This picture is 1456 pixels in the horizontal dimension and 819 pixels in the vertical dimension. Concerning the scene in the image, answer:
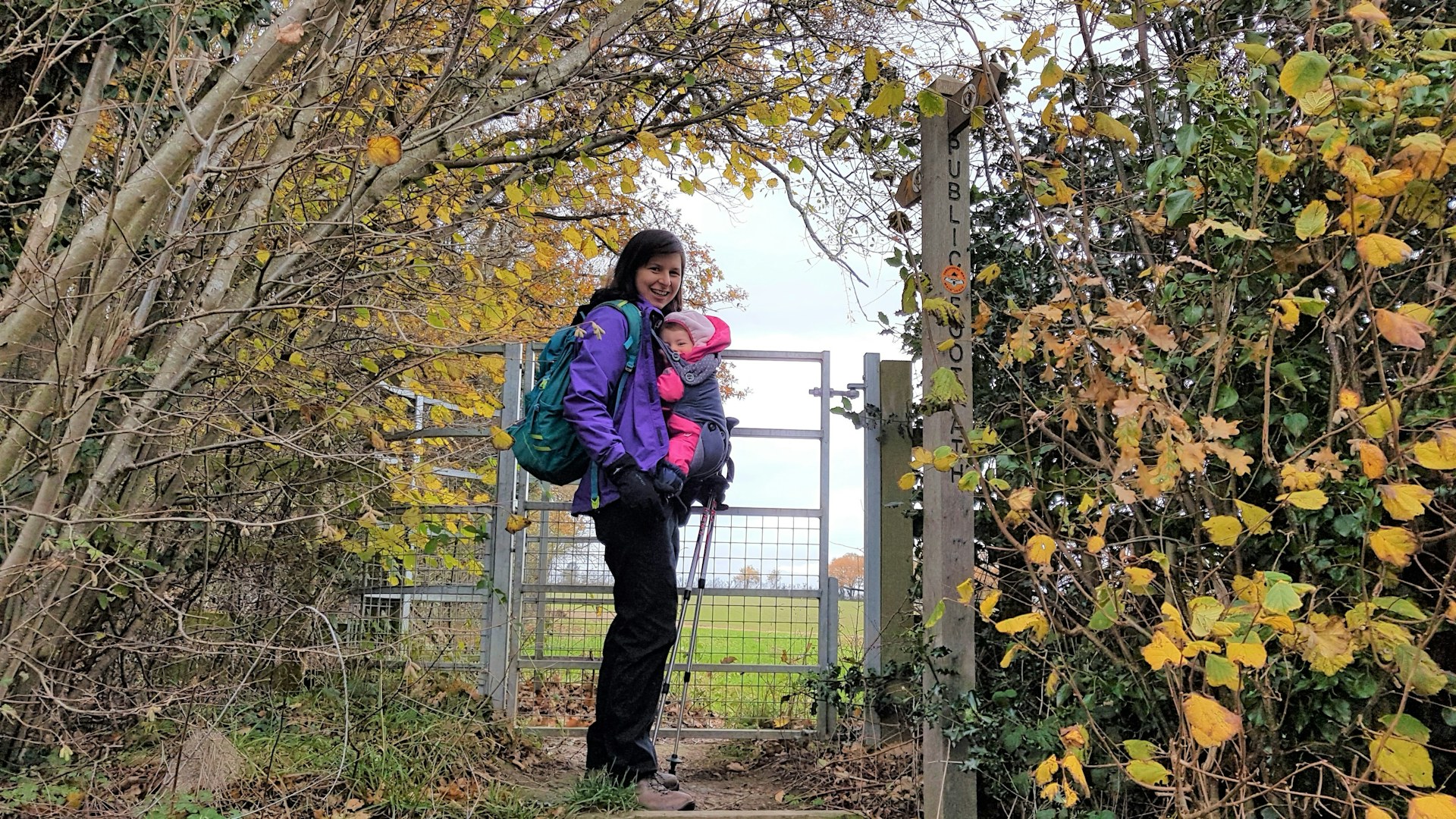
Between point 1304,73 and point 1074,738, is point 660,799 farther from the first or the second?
point 1304,73

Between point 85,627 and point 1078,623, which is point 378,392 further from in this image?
point 1078,623

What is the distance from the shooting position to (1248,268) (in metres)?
2.54

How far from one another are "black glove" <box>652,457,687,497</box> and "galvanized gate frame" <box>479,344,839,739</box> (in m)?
Result: 1.10

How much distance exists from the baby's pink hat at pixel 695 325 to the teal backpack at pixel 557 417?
0.46ft

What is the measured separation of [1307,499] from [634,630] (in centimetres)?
226

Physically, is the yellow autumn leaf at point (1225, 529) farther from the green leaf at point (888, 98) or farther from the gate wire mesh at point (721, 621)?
the gate wire mesh at point (721, 621)

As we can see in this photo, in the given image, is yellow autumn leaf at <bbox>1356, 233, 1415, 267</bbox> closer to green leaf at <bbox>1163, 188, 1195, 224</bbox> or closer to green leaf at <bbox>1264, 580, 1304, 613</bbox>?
green leaf at <bbox>1163, 188, 1195, 224</bbox>

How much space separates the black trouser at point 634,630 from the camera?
11.4 feet

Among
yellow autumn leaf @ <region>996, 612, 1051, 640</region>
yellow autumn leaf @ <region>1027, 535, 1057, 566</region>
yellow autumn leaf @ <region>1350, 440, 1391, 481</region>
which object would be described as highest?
yellow autumn leaf @ <region>1350, 440, 1391, 481</region>

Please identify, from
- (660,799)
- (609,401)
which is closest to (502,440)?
(609,401)

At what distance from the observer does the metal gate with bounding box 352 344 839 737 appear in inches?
183

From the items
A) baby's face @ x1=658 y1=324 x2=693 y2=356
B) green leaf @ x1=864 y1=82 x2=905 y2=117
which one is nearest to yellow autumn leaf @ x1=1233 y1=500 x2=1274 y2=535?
green leaf @ x1=864 y1=82 x2=905 y2=117

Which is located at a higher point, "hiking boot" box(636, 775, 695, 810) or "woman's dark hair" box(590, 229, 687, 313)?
"woman's dark hair" box(590, 229, 687, 313)

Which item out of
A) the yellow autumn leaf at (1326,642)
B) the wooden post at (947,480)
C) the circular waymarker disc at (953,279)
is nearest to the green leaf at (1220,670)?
the yellow autumn leaf at (1326,642)
